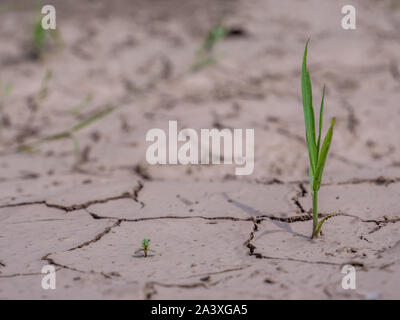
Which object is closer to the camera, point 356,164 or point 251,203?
point 251,203

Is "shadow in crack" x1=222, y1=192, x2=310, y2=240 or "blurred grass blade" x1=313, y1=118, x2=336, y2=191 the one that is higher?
"blurred grass blade" x1=313, y1=118, x2=336, y2=191

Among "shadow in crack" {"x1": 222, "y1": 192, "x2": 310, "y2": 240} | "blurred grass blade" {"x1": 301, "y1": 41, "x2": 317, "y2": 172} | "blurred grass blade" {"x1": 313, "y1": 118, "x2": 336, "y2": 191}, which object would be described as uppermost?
"blurred grass blade" {"x1": 301, "y1": 41, "x2": 317, "y2": 172}

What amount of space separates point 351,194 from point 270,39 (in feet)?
5.79

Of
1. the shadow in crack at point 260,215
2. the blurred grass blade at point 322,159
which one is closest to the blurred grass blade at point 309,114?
the blurred grass blade at point 322,159

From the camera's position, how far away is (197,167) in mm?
2342

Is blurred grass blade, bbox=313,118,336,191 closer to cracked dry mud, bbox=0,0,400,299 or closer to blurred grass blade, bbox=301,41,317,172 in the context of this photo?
blurred grass blade, bbox=301,41,317,172

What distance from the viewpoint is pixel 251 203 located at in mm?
1926

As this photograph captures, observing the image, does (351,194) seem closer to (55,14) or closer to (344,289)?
(344,289)

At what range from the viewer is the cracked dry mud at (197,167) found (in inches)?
56.7

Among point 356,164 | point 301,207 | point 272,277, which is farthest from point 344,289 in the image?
point 356,164

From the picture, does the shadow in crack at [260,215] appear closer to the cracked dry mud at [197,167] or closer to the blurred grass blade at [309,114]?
the cracked dry mud at [197,167]

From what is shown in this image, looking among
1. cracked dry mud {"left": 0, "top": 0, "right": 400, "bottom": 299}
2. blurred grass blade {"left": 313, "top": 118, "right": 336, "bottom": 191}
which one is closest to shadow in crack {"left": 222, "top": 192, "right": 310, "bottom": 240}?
cracked dry mud {"left": 0, "top": 0, "right": 400, "bottom": 299}

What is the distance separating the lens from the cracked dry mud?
4.73ft

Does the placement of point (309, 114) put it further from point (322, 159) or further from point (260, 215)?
point (260, 215)
